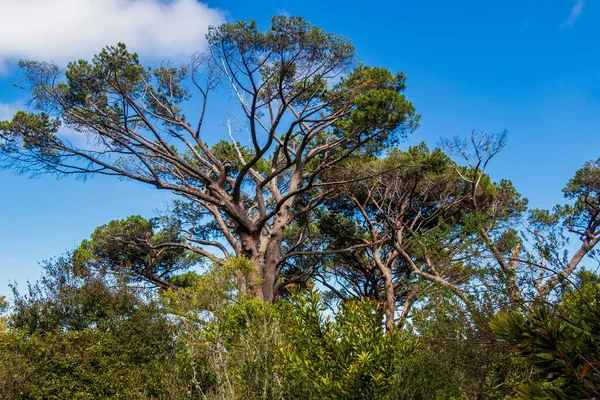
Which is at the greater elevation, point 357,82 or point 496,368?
point 357,82

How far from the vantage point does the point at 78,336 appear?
35.8ft

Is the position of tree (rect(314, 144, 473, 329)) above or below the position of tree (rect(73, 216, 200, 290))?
below

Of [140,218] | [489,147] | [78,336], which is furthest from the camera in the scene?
[140,218]

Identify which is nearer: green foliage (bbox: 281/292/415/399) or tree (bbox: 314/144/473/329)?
green foliage (bbox: 281/292/415/399)

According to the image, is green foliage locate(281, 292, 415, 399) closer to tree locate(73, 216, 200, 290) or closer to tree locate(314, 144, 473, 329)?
tree locate(314, 144, 473, 329)

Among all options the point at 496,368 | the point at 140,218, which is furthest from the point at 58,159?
the point at 496,368

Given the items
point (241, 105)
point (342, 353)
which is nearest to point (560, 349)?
point (342, 353)

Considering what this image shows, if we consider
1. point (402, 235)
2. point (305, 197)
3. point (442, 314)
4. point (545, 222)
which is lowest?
point (442, 314)

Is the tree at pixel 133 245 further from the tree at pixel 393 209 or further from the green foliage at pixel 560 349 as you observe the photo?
the green foliage at pixel 560 349

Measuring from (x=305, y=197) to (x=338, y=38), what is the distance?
7.63 meters

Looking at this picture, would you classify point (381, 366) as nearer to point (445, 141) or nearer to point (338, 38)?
point (445, 141)

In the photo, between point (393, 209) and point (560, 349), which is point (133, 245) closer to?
point (393, 209)

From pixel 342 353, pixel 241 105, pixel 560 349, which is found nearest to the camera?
pixel 560 349

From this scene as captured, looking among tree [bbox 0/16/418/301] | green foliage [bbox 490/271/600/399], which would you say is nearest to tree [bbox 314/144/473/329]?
tree [bbox 0/16/418/301]
